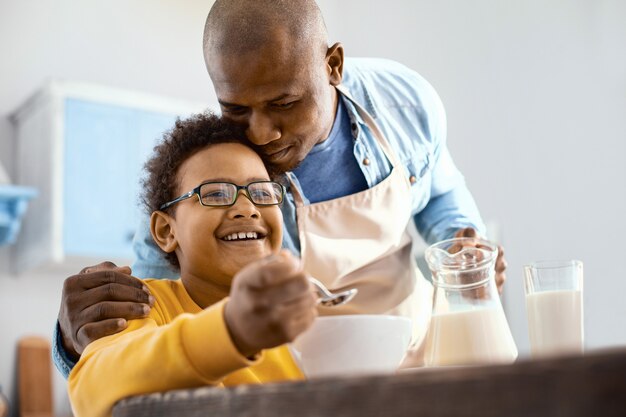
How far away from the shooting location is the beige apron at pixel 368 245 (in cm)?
152

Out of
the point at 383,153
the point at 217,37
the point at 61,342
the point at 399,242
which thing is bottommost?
the point at 61,342

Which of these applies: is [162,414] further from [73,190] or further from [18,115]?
[18,115]

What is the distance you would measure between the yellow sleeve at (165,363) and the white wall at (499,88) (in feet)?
9.20

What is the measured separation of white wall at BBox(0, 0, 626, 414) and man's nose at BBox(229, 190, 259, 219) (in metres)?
2.48

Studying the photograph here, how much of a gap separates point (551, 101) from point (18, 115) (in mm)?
2213

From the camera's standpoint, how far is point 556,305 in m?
0.96

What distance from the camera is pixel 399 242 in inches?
63.5

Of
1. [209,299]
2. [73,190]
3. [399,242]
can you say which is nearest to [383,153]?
[399,242]

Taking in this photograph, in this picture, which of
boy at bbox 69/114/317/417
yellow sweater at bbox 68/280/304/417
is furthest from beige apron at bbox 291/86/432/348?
yellow sweater at bbox 68/280/304/417

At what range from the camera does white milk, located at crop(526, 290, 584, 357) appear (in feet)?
3.12

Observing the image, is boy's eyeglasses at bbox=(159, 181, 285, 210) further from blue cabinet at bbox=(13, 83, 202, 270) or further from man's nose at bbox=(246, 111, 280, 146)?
blue cabinet at bbox=(13, 83, 202, 270)

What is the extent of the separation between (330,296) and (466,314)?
16 centimetres

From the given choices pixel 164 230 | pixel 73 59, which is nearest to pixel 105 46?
pixel 73 59

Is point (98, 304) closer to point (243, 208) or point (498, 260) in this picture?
point (243, 208)
